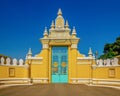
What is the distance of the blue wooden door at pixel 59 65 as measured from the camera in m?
32.4

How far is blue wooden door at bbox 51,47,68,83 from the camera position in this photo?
3241 centimetres

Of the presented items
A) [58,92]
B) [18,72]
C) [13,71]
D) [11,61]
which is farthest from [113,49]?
[58,92]

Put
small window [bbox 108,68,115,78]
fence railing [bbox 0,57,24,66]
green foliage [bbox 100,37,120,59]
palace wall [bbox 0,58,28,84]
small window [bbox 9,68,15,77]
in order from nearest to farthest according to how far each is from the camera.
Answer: small window [bbox 108,68,115,78]
fence railing [bbox 0,57,24,66]
palace wall [bbox 0,58,28,84]
small window [bbox 9,68,15,77]
green foliage [bbox 100,37,120,59]

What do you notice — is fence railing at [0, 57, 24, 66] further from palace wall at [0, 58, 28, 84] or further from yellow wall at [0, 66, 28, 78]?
yellow wall at [0, 66, 28, 78]

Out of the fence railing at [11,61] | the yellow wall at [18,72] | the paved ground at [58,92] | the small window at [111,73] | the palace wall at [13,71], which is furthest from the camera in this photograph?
the yellow wall at [18,72]

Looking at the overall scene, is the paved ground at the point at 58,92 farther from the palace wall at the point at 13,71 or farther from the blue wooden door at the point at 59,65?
the blue wooden door at the point at 59,65

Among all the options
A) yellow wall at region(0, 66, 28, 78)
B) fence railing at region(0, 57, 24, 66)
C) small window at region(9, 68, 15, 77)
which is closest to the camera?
fence railing at region(0, 57, 24, 66)

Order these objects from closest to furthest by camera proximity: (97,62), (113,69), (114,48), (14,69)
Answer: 1. (113,69)
2. (14,69)
3. (97,62)
4. (114,48)

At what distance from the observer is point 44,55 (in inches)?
1280

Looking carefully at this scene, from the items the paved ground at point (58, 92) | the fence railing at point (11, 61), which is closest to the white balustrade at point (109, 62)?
the paved ground at point (58, 92)

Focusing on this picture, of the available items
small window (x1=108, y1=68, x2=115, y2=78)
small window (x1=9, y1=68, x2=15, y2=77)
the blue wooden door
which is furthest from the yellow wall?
small window (x1=108, y1=68, x2=115, y2=78)

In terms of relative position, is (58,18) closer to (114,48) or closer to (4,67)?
(4,67)

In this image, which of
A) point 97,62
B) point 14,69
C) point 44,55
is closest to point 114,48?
point 97,62

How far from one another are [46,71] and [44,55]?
5.60 feet
